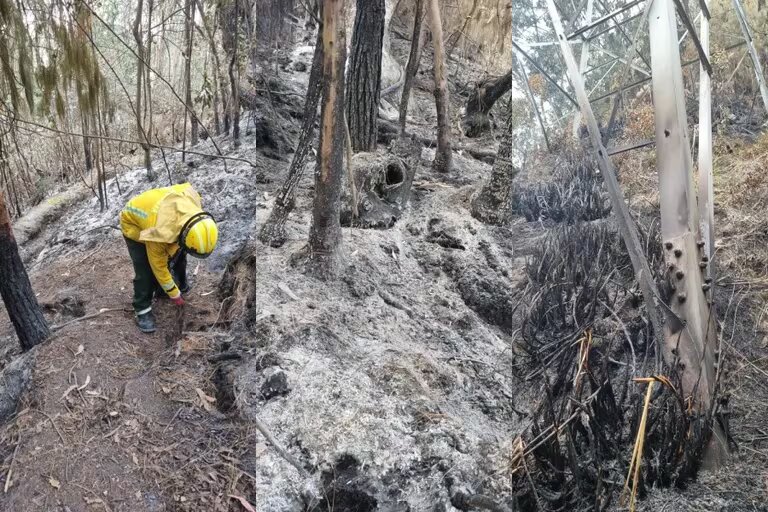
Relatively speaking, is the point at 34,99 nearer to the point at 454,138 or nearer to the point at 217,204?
the point at 217,204

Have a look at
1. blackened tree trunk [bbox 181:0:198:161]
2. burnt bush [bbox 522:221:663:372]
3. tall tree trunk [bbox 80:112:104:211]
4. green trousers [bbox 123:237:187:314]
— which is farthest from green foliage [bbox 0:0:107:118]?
burnt bush [bbox 522:221:663:372]

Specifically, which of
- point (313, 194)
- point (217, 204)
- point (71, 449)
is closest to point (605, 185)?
point (313, 194)

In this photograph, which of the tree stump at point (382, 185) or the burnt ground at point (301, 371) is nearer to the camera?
the burnt ground at point (301, 371)

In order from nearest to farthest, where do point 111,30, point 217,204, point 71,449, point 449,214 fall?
point 71,449 < point 111,30 < point 217,204 < point 449,214

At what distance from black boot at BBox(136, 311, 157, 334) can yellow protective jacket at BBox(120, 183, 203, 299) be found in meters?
0.10

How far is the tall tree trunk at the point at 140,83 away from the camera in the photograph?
2.07 m

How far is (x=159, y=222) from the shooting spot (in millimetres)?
2066

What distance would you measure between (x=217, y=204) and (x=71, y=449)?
0.91 metres

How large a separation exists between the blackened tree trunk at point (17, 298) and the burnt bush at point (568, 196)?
5.49 feet

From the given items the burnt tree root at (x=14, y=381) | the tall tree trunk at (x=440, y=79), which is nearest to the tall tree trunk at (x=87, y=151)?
the burnt tree root at (x=14, y=381)

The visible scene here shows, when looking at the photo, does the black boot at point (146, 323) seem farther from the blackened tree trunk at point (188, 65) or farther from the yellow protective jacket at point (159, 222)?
the blackened tree trunk at point (188, 65)

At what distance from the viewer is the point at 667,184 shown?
194cm

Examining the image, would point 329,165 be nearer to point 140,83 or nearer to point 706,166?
point 140,83

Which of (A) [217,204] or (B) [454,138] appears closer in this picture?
(A) [217,204]
